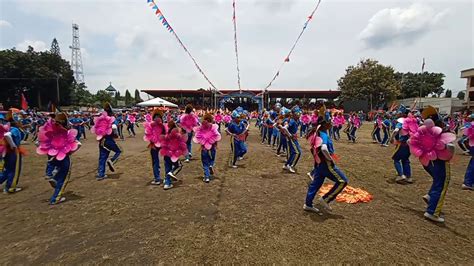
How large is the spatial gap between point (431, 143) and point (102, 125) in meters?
7.90

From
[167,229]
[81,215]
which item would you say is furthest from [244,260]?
[81,215]

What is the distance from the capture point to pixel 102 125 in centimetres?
760

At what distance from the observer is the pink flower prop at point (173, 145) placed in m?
6.79

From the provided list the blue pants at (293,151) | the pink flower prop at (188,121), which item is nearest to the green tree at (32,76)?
the pink flower prop at (188,121)

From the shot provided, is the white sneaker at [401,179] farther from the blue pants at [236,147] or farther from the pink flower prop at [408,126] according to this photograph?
the blue pants at [236,147]

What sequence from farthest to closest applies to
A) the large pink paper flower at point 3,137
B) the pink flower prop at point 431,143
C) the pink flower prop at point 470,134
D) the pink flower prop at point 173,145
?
the pink flower prop at point 470,134 → the pink flower prop at point 173,145 → the large pink paper flower at point 3,137 → the pink flower prop at point 431,143

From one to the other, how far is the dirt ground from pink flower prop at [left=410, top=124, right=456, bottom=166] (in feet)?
3.87

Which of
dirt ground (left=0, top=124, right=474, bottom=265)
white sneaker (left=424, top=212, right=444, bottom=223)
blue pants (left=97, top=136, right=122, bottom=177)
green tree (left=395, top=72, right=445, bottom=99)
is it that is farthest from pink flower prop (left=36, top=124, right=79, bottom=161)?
green tree (left=395, top=72, right=445, bottom=99)

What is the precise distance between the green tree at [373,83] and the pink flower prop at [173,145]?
4738cm

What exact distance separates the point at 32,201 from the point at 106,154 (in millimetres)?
2181

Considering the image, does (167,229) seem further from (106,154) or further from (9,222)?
(106,154)

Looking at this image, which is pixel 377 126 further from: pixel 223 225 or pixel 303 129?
pixel 223 225

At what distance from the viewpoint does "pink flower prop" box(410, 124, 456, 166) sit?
15.4 ft

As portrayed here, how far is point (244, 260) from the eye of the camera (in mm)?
3516
